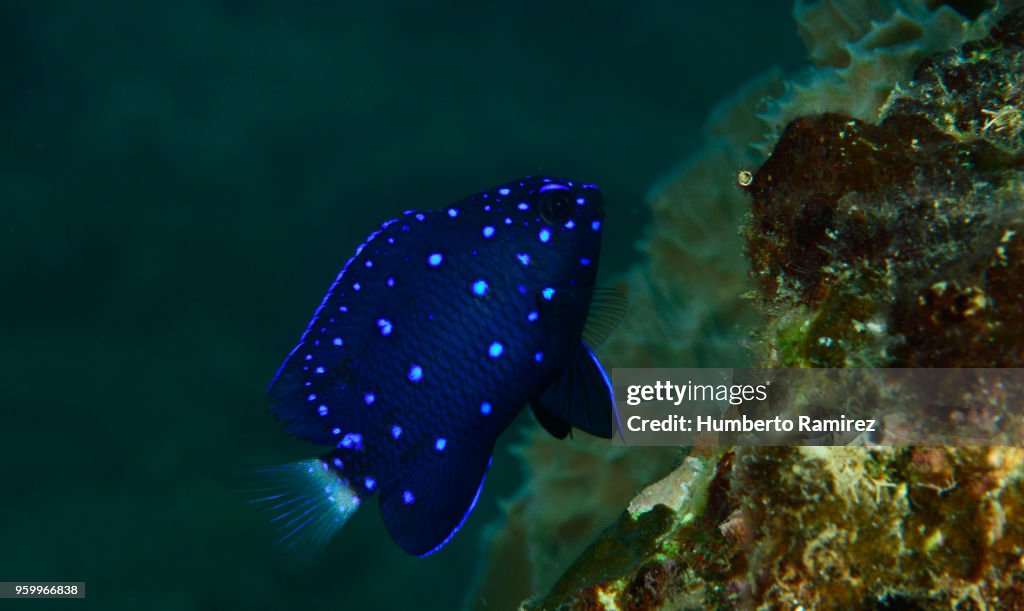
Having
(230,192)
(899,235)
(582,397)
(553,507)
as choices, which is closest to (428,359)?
(582,397)

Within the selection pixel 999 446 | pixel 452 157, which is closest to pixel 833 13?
pixel 999 446

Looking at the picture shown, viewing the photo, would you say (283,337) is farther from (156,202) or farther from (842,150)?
(842,150)

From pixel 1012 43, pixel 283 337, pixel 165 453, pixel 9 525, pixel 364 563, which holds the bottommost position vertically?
pixel 364 563

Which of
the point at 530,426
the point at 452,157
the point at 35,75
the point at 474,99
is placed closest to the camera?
the point at 530,426

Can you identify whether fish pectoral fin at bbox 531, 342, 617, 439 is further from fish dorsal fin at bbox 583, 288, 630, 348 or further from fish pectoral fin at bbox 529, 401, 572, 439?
fish dorsal fin at bbox 583, 288, 630, 348

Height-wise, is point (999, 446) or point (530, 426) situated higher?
point (999, 446)

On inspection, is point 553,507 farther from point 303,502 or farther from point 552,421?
point 303,502

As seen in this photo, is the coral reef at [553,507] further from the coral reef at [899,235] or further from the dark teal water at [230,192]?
the dark teal water at [230,192]

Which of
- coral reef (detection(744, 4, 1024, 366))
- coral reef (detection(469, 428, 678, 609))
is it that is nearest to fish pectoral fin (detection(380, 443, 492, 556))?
coral reef (detection(744, 4, 1024, 366))
